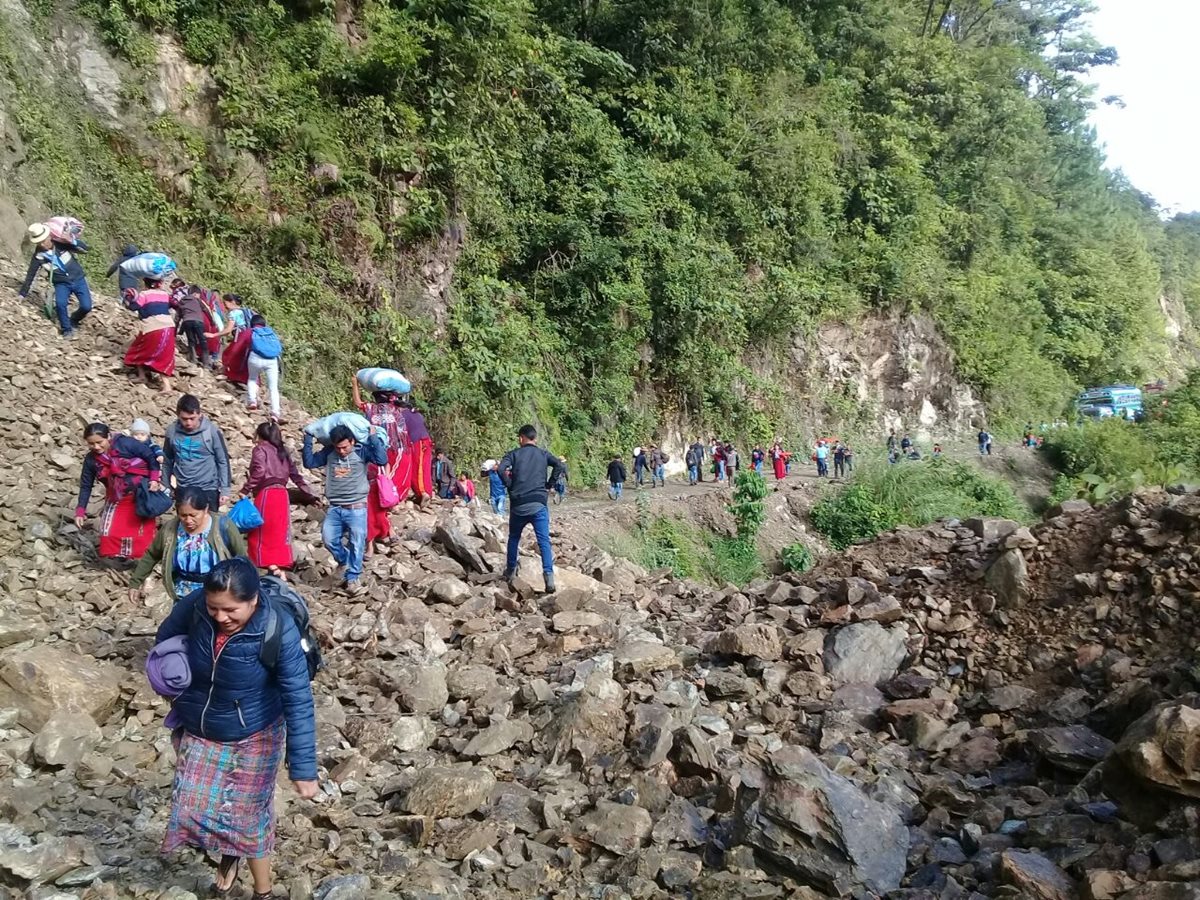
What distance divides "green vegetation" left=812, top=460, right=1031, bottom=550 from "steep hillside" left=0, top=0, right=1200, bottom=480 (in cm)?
470

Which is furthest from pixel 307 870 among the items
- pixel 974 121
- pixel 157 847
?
pixel 974 121

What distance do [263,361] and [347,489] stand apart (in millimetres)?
3969

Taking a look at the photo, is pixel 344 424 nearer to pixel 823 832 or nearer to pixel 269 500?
pixel 269 500

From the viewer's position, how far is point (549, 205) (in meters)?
16.8

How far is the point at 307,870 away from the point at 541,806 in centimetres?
109

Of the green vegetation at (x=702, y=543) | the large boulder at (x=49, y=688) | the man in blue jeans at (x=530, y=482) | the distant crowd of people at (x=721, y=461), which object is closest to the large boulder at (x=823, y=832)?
the man in blue jeans at (x=530, y=482)

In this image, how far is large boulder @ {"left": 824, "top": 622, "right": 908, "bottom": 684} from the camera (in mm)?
5086

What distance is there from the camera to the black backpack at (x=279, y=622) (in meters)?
2.59

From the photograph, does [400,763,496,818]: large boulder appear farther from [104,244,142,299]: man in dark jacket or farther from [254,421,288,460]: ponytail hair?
[104,244,142,299]: man in dark jacket

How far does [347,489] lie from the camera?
578 cm

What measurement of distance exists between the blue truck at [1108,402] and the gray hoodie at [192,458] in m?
31.1

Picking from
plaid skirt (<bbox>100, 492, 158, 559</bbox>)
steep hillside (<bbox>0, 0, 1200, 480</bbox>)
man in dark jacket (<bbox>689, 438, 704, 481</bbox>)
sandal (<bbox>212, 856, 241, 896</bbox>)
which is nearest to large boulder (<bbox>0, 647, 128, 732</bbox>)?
plaid skirt (<bbox>100, 492, 158, 559</bbox>)

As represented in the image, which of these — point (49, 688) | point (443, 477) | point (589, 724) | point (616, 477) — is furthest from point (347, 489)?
point (616, 477)

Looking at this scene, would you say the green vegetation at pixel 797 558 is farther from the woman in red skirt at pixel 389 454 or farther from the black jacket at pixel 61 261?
the black jacket at pixel 61 261
